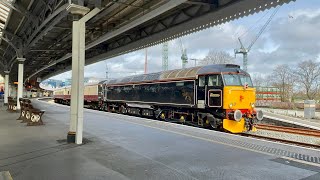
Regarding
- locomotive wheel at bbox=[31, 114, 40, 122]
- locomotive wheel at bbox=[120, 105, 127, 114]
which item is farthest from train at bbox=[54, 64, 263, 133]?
locomotive wheel at bbox=[31, 114, 40, 122]

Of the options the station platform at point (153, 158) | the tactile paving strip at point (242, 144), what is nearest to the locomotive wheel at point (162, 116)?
the tactile paving strip at point (242, 144)

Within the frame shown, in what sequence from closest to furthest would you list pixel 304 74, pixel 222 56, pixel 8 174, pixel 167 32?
pixel 8 174 → pixel 167 32 → pixel 304 74 → pixel 222 56

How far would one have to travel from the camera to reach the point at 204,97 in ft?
51.8

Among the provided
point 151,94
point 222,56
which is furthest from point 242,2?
point 222,56

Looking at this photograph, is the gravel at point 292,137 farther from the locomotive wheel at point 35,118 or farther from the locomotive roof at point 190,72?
the locomotive wheel at point 35,118

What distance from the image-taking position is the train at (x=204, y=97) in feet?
49.6

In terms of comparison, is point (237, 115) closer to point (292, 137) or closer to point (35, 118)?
point (292, 137)

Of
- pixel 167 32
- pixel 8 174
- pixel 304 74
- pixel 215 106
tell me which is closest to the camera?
pixel 8 174

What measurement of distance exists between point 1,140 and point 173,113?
1067 cm

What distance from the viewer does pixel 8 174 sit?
5641 mm

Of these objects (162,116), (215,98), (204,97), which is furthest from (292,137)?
(162,116)

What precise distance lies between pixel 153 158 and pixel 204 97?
360 inches

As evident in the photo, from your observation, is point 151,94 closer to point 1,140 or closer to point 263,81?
point 1,140

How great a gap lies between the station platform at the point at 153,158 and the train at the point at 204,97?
512 cm
